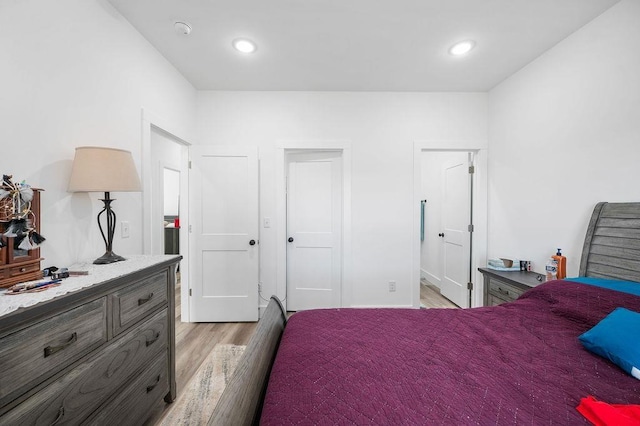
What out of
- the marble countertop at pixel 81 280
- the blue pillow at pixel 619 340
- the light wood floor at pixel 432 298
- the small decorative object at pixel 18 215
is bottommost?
the light wood floor at pixel 432 298

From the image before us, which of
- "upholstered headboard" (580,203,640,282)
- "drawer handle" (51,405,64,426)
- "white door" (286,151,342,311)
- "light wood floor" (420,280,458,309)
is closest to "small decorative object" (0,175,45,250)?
"drawer handle" (51,405,64,426)

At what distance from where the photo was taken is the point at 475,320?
138 cm

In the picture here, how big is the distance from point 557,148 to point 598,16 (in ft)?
3.06

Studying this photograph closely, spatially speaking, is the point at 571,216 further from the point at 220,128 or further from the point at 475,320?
the point at 220,128

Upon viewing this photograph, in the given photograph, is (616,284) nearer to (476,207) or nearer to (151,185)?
(476,207)

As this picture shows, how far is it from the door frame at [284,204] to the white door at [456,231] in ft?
4.80

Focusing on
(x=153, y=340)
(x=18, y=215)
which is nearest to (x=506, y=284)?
(x=153, y=340)

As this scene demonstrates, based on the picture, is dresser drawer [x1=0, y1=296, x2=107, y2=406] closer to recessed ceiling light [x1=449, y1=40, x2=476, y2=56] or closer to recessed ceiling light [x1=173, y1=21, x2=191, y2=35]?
recessed ceiling light [x1=173, y1=21, x2=191, y2=35]

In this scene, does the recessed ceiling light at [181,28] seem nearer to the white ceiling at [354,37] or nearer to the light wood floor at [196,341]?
the white ceiling at [354,37]

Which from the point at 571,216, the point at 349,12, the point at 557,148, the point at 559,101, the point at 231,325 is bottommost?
the point at 231,325

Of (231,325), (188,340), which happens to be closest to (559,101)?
(231,325)

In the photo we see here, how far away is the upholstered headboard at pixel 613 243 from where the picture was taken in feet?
5.01

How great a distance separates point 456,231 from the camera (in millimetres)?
3324

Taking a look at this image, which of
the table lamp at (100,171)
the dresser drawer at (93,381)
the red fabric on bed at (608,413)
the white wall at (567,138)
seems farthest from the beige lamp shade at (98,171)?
the white wall at (567,138)
